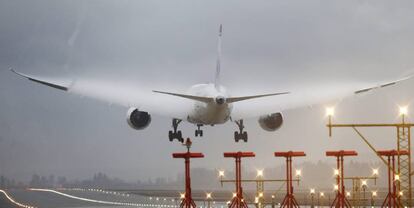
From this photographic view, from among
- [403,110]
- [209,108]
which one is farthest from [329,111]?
[209,108]

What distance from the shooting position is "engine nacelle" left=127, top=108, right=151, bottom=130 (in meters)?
97.1

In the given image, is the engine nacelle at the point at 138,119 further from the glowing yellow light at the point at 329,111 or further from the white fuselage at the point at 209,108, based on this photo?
the glowing yellow light at the point at 329,111

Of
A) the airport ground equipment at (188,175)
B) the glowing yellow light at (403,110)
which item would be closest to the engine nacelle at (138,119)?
the airport ground equipment at (188,175)

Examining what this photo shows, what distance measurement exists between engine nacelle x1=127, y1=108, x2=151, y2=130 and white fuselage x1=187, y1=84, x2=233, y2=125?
745cm

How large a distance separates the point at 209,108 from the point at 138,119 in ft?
46.0

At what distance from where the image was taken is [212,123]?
90.9m

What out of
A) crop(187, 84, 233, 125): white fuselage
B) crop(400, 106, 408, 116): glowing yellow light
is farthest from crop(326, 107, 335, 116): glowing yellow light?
crop(187, 84, 233, 125): white fuselage

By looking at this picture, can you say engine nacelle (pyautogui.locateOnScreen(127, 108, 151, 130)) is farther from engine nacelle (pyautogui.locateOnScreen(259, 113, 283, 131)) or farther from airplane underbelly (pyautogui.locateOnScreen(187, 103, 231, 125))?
engine nacelle (pyautogui.locateOnScreen(259, 113, 283, 131))

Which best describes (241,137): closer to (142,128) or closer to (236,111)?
(236,111)

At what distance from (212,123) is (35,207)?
49180 millimetres

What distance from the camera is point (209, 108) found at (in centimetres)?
8644

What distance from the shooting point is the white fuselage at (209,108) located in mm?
85688

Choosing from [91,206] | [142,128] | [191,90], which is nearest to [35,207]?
[91,206]

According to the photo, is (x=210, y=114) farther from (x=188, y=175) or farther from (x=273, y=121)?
(x=188, y=175)
